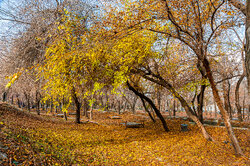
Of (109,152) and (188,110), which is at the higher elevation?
(188,110)

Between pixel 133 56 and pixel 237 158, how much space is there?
638cm

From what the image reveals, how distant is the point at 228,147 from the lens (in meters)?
7.00

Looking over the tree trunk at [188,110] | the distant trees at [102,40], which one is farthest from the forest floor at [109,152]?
the distant trees at [102,40]

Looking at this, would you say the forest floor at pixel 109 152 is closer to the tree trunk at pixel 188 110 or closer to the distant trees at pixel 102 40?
the tree trunk at pixel 188 110

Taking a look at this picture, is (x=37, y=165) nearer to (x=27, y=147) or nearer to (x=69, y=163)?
(x=27, y=147)

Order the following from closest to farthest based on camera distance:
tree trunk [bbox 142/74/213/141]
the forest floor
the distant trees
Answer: the forest floor < the distant trees < tree trunk [bbox 142/74/213/141]

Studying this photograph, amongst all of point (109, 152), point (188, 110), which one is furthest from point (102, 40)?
point (188, 110)

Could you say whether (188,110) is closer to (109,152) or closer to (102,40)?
(109,152)

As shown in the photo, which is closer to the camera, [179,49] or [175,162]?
[175,162]

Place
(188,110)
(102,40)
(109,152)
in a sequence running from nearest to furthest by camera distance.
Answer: (102,40) < (109,152) < (188,110)

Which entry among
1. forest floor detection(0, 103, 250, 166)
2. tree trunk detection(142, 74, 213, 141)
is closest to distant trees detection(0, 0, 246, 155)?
tree trunk detection(142, 74, 213, 141)

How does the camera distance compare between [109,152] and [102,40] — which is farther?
[109,152]

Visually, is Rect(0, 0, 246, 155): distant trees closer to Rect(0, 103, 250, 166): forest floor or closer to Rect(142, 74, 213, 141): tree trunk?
Rect(142, 74, 213, 141): tree trunk

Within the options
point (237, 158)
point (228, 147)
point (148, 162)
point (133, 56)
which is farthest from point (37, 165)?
point (228, 147)
